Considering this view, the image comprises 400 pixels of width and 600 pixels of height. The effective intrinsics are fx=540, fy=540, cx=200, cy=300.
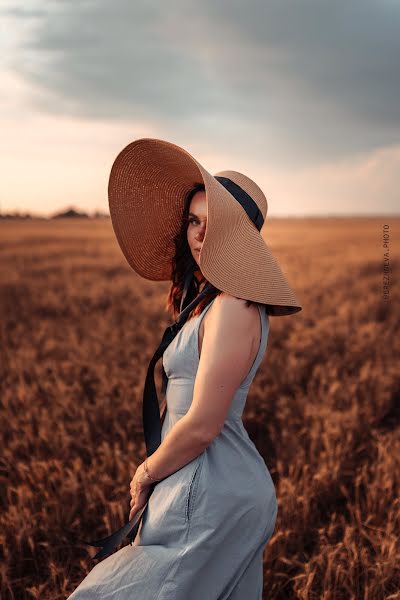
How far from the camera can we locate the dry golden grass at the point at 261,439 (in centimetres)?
239

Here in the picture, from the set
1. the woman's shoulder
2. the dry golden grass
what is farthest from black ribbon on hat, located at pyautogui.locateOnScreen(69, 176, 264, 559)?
the dry golden grass

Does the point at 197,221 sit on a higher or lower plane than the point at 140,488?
higher

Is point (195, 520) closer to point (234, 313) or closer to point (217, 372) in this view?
point (217, 372)

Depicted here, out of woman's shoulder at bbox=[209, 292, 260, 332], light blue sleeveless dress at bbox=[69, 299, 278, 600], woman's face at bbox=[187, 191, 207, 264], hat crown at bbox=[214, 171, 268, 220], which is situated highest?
hat crown at bbox=[214, 171, 268, 220]

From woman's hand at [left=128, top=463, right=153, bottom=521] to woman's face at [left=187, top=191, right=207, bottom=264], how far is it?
621mm

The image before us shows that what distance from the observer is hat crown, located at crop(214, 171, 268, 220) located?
1526 mm

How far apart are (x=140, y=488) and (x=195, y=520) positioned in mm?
201

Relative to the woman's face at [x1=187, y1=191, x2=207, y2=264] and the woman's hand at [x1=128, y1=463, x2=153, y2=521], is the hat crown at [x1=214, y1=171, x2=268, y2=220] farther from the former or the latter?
the woman's hand at [x1=128, y1=463, x2=153, y2=521]

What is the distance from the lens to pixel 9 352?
529 cm

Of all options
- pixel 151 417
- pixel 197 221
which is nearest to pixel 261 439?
pixel 151 417

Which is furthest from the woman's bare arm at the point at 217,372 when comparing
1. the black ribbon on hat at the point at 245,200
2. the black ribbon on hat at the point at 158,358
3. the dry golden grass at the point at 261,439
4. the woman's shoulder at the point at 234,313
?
the dry golden grass at the point at 261,439

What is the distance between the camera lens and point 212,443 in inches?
57.4

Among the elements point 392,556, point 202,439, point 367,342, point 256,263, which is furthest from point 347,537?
point 367,342

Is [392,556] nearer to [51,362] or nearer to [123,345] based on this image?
[51,362]
